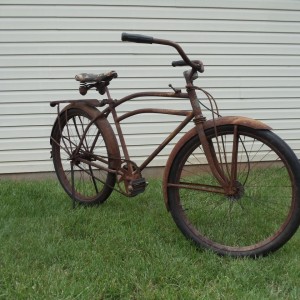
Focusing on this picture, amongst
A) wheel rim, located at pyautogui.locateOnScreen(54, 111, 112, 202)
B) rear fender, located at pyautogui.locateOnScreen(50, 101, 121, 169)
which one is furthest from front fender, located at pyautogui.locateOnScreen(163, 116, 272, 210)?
wheel rim, located at pyautogui.locateOnScreen(54, 111, 112, 202)

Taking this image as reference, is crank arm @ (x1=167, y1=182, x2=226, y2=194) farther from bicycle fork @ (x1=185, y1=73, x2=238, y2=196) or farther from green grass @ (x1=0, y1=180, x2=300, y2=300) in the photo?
Result: green grass @ (x1=0, y1=180, x2=300, y2=300)

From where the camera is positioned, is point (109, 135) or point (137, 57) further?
point (137, 57)

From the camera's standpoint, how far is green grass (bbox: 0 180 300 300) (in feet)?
7.82

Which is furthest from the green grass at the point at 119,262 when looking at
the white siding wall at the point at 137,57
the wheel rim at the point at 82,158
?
the white siding wall at the point at 137,57

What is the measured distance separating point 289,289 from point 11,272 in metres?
1.68

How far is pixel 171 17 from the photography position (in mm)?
4898

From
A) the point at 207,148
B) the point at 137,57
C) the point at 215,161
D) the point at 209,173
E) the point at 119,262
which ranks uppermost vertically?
the point at 137,57

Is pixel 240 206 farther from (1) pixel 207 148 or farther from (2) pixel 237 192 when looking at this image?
(1) pixel 207 148

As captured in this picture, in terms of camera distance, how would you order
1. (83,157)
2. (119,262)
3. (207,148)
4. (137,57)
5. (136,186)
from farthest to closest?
1. (137,57)
2. (83,157)
3. (136,186)
4. (207,148)
5. (119,262)

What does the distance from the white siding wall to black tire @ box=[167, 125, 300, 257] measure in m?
1.43

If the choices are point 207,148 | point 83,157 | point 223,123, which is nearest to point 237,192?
point 207,148

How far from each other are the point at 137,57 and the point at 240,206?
234cm

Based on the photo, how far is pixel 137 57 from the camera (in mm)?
4926

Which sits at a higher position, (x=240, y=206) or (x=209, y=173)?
(x=209, y=173)
